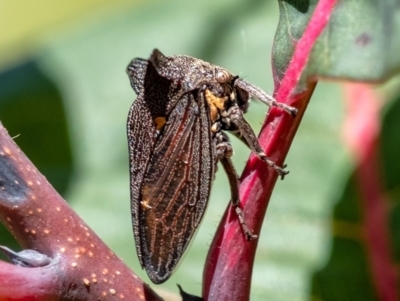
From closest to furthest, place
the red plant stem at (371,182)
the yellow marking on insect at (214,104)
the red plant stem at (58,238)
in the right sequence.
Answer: the red plant stem at (58,238) → the red plant stem at (371,182) → the yellow marking on insect at (214,104)

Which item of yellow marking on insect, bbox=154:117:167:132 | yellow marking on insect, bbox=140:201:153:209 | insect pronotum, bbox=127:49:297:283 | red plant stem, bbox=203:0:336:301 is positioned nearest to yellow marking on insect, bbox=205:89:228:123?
insect pronotum, bbox=127:49:297:283

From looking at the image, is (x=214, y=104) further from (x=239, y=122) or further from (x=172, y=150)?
(x=172, y=150)

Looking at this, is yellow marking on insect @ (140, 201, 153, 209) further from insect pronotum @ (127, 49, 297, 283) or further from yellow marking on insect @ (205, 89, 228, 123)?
yellow marking on insect @ (205, 89, 228, 123)

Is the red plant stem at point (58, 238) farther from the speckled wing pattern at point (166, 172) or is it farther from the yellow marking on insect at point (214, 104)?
the yellow marking on insect at point (214, 104)

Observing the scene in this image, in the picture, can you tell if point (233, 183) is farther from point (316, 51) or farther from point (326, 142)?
point (326, 142)

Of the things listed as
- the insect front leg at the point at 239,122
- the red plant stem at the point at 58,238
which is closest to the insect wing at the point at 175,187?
the insect front leg at the point at 239,122

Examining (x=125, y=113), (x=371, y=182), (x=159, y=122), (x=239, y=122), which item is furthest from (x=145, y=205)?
(x=125, y=113)

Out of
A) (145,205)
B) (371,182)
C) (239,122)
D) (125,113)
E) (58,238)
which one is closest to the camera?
(58,238)
